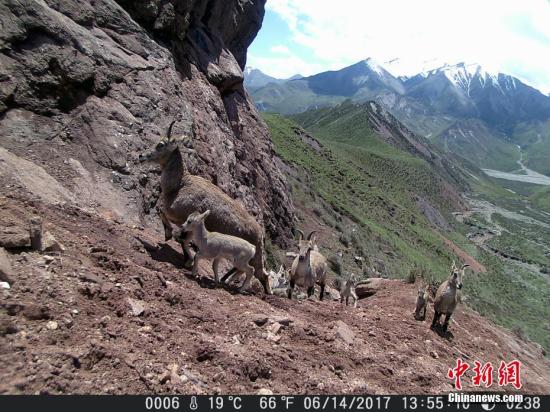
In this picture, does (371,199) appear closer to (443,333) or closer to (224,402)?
(443,333)

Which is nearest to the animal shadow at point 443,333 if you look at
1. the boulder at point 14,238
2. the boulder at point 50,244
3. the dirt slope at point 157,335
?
the dirt slope at point 157,335

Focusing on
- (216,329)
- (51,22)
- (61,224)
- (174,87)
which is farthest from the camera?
(174,87)

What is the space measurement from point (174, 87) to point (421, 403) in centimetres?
1521

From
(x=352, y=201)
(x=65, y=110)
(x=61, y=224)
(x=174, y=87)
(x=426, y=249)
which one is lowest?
(x=426, y=249)

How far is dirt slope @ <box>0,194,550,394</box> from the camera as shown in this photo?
591 centimetres

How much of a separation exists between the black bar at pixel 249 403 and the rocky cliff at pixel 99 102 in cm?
580

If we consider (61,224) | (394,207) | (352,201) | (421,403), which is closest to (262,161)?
(61,224)

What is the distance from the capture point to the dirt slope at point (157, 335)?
591cm

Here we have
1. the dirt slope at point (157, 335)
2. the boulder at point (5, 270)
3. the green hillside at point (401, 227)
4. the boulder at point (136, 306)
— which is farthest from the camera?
the green hillside at point (401, 227)

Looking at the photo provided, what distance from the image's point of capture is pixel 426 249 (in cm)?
7462

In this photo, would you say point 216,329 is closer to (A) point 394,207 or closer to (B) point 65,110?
(B) point 65,110

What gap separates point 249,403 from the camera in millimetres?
6262

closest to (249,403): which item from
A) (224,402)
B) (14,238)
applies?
(224,402)

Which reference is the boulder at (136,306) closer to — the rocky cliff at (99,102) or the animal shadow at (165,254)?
the animal shadow at (165,254)
